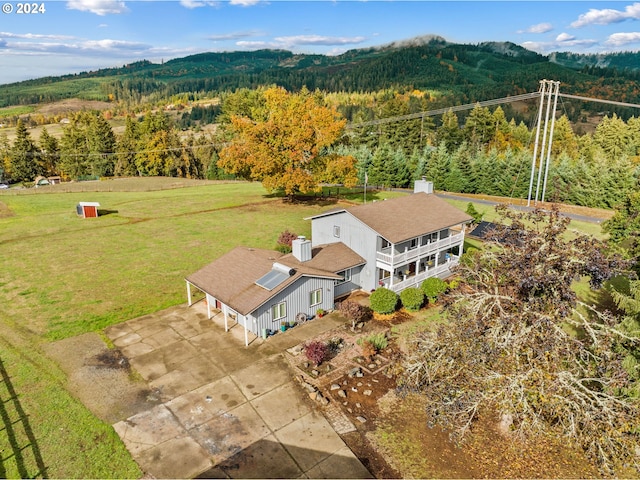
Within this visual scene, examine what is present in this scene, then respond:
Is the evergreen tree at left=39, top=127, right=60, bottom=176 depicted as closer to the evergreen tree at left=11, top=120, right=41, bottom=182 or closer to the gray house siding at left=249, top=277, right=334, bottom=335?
the evergreen tree at left=11, top=120, right=41, bottom=182

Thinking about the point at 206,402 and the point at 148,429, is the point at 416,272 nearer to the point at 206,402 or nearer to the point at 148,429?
the point at 206,402

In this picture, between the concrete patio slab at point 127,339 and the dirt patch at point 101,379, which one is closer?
the dirt patch at point 101,379

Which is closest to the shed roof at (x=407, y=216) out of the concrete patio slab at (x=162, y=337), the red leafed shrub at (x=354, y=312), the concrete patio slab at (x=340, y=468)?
Result: the red leafed shrub at (x=354, y=312)

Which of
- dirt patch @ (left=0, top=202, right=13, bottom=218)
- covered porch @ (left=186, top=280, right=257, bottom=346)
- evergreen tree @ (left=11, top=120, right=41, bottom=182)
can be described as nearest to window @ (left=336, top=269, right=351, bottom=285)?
covered porch @ (left=186, top=280, right=257, bottom=346)

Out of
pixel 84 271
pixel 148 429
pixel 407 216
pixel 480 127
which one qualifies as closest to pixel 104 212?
pixel 84 271

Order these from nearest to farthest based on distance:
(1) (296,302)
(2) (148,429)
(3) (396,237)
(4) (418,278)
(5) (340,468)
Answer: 1. (5) (340,468)
2. (2) (148,429)
3. (1) (296,302)
4. (3) (396,237)
5. (4) (418,278)

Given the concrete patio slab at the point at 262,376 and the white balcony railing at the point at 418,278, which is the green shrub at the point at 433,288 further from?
the concrete patio slab at the point at 262,376
